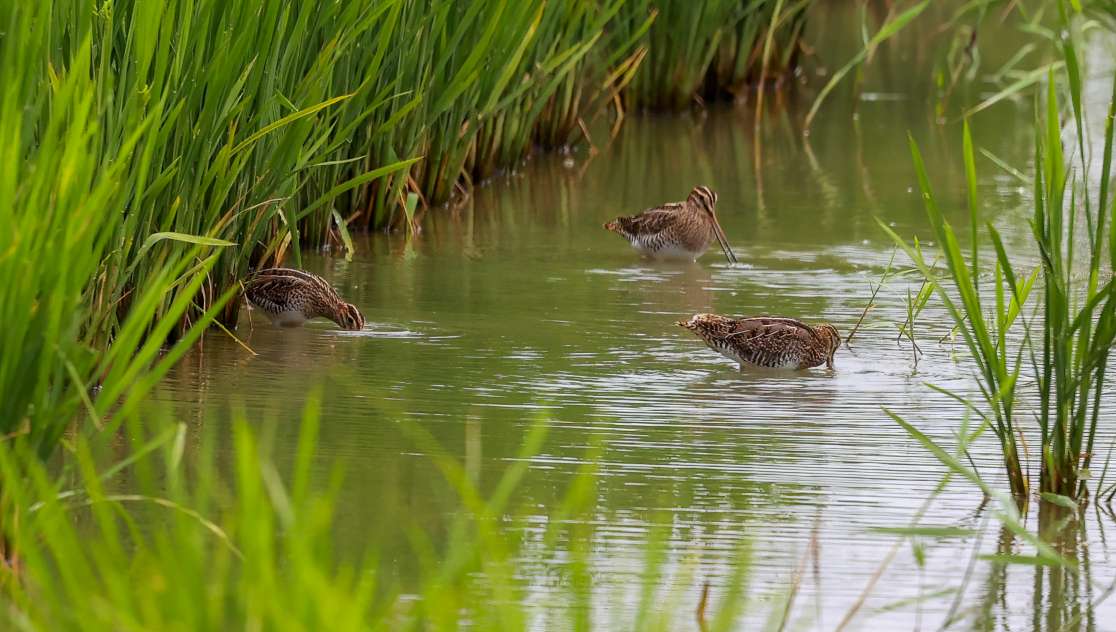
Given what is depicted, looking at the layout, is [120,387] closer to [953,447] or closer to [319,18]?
[953,447]

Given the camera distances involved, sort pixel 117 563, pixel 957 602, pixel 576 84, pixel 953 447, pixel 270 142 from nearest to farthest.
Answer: pixel 117 563
pixel 957 602
pixel 953 447
pixel 270 142
pixel 576 84

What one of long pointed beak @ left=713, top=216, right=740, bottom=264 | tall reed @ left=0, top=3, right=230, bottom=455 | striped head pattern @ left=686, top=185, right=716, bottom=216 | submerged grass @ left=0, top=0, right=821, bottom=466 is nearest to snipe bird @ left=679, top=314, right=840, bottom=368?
submerged grass @ left=0, top=0, right=821, bottom=466

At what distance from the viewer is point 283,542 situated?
14.9 ft

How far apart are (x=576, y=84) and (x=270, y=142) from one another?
5997 millimetres

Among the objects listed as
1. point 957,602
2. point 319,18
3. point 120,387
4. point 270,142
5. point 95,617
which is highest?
point 319,18

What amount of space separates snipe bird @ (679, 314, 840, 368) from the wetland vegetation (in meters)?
0.08

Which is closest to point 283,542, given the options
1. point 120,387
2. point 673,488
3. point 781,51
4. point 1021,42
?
point 120,387

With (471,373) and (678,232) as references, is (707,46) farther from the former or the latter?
(471,373)

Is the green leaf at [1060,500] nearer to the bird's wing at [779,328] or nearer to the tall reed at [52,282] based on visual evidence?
the bird's wing at [779,328]

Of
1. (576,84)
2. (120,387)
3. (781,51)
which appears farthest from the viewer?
(781,51)

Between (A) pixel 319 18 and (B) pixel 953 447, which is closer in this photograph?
(B) pixel 953 447

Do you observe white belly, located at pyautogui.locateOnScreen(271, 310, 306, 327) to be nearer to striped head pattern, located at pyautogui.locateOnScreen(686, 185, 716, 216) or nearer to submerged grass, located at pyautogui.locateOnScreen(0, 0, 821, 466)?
submerged grass, located at pyautogui.locateOnScreen(0, 0, 821, 466)

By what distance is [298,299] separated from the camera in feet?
24.7

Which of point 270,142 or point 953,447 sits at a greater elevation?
point 270,142
